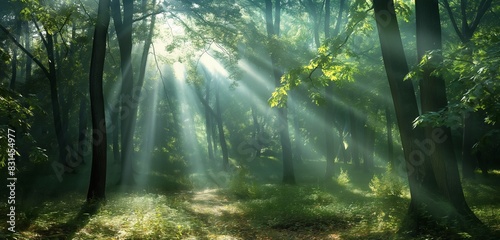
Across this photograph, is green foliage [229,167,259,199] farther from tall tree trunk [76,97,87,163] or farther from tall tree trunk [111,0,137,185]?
tall tree trunk [76,97,87,163]

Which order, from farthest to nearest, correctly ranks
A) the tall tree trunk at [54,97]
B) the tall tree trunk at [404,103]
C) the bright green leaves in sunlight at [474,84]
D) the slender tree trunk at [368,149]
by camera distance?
the slender tree trunk at [368,149]
the tall tree trunk at [54,97]
the tall tree trunk at [404,103]
the bright green leaves in sunlight at [474,84]

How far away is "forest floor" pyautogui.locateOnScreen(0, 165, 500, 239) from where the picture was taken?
8.63 metres

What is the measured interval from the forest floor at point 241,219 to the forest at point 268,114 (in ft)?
0.22

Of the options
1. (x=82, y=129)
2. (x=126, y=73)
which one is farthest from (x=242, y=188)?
(x=82, y=129)

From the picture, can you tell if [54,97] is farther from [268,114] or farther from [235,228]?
[268,114]

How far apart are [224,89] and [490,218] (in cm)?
3776

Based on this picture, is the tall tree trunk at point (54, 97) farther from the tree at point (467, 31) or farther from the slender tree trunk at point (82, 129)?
the tree at point (467, 31)

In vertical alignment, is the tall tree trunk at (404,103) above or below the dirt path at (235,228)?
above

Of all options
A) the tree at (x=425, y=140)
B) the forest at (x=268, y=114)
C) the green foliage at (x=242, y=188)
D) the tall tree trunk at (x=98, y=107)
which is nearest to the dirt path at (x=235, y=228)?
the forest at (x=268, y=114)

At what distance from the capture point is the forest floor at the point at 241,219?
8.63 meters

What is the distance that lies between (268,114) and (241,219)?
32.6m

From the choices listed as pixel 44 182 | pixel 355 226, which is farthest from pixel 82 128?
pixel 355 226

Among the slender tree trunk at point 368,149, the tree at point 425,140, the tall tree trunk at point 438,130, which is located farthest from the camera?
the slender tree trunk at point 368,149

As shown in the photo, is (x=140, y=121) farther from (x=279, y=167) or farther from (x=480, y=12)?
(x=480, y=12)
